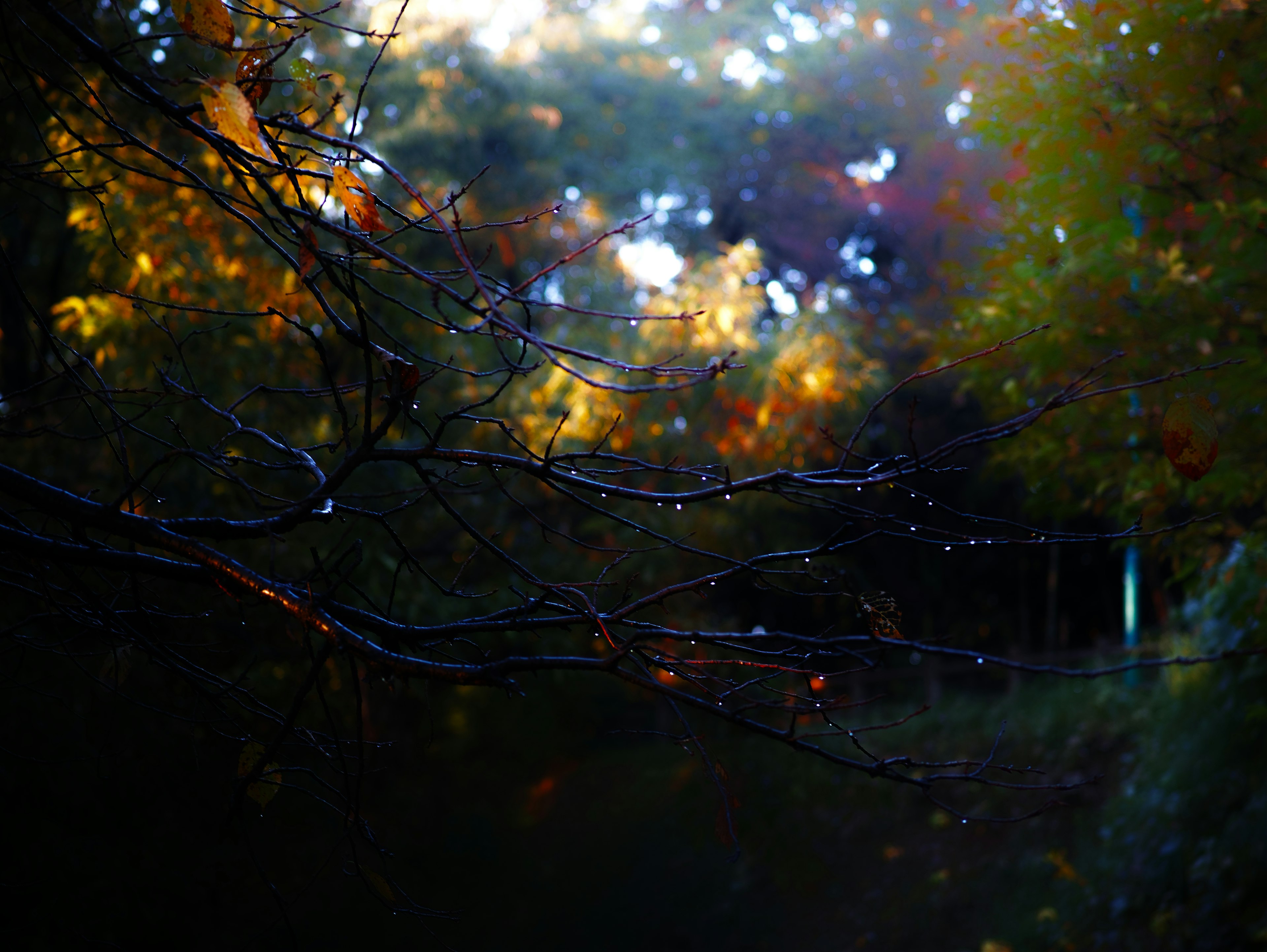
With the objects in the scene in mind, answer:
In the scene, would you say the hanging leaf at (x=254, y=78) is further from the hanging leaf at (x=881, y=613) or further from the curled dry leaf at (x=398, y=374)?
the hanging leaf at (x=881, y=613)

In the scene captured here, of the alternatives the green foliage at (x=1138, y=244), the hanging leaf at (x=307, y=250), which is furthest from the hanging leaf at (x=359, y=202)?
the green foliage at (x=1138, y=244)

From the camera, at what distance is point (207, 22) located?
4.79 feet

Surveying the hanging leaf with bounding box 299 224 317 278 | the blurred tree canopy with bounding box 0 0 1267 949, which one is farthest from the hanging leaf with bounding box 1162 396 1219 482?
the hanging leaf with bounding box 299 224 317 278

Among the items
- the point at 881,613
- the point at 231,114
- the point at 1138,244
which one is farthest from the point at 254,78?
the point at 1138,244

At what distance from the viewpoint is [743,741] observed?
34.1ft

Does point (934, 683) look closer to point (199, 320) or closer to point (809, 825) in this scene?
point (809, 825)

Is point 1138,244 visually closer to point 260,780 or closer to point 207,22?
point 207,22

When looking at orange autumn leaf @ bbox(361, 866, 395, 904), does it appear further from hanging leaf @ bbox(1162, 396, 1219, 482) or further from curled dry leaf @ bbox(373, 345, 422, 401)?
hanging leaf @ bbox(1162, 396, 1219, 482)

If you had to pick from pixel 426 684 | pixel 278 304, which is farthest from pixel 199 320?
pixel 426 684

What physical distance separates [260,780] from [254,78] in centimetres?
120

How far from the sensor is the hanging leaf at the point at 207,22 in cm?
145

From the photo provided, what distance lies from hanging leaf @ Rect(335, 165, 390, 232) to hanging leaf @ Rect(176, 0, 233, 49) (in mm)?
259

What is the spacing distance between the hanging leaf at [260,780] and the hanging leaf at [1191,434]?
160 cm

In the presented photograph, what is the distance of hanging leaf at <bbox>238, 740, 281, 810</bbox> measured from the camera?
5.58ft
